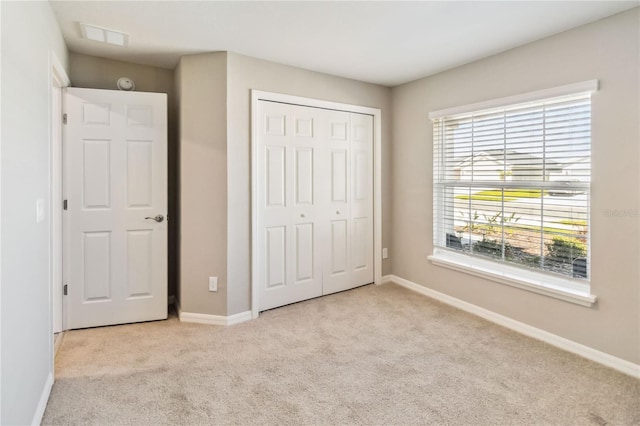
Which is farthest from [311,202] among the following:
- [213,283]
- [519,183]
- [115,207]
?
[519,183]

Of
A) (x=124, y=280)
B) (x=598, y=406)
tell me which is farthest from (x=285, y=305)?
(x=598, y=406)

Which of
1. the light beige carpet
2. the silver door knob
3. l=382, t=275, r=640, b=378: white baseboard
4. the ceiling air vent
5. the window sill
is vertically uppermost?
the ceiling air vent

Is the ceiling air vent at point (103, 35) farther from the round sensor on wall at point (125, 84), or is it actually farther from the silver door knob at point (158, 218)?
the silver door knob at point (158, 218)

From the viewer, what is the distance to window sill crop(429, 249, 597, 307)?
8.28 ft

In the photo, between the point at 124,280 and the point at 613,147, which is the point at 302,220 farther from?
the point at 613,147

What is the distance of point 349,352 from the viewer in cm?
253

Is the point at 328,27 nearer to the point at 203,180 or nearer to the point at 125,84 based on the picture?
the point at 203,180

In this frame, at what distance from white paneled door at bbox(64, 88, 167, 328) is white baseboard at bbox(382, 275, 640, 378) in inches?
105

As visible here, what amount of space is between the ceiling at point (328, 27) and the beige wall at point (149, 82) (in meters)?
0.11

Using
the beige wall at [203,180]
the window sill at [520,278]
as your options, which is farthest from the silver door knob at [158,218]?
the window sill at [520,278]

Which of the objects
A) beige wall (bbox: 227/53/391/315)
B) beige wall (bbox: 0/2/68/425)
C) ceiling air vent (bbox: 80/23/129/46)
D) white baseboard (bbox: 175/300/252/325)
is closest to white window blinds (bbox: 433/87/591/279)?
beige wall (bbox: 227/53/391/315)

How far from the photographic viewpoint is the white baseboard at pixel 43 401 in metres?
1.73

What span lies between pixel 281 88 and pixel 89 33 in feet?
4.95

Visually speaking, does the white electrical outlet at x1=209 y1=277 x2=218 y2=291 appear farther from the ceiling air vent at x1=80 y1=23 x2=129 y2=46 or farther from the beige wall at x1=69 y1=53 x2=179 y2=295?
the ceiling air vent at x1=80 y1=23 x2=129 y2=46
